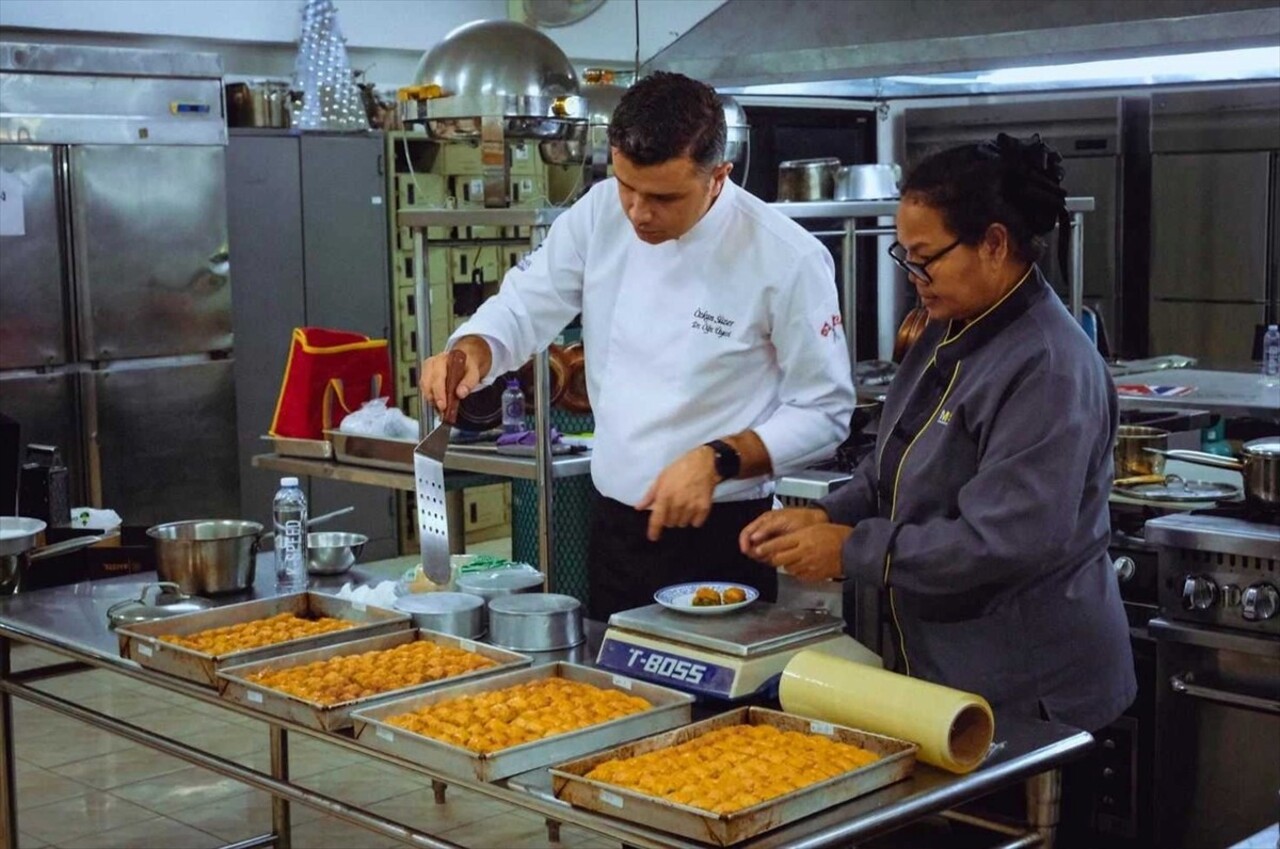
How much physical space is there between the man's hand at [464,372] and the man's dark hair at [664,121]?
0.49 metres

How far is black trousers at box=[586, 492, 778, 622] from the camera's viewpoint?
2973 mm

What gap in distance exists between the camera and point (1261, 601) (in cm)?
354

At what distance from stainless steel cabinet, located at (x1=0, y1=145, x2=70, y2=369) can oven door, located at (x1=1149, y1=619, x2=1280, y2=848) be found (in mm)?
4491

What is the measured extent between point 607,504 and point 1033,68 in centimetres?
269

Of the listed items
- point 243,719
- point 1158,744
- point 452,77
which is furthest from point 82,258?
point 1158,744

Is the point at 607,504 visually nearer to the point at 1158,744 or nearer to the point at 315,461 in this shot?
the point at 1158,744

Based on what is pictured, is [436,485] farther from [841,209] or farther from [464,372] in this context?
[841,209]

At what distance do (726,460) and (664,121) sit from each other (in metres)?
0.55

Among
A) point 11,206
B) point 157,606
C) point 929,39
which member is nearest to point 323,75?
point 11,206

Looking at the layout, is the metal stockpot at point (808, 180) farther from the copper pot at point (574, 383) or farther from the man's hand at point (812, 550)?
the man's hand at point (812, 550)

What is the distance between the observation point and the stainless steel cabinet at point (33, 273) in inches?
249

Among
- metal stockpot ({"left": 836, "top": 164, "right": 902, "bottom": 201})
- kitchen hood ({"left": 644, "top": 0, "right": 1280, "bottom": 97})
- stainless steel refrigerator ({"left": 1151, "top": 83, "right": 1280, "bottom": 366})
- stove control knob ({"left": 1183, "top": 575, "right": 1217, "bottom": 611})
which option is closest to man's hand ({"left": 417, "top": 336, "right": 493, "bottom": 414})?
stove control knob ({"left": 1183, "top": 575, "right": 1217, "bottom": 611})

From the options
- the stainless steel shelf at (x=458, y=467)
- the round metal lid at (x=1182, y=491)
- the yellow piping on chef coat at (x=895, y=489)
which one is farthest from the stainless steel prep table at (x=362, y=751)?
the round metal lid at (x=1182, y=491)

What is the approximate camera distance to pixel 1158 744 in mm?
3801
